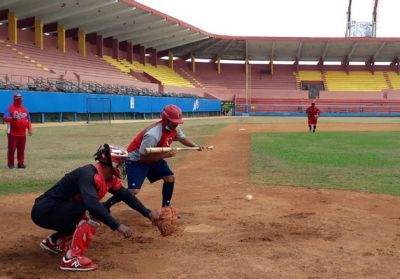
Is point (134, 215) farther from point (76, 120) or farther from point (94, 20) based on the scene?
point (94, 20)

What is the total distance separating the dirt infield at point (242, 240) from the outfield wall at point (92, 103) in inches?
971

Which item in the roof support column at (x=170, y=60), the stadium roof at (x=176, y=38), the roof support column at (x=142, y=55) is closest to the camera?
the stadium roof at (x=176, y=38)

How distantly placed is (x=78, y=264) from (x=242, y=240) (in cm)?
211

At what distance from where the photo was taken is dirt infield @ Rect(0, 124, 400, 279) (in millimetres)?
4793

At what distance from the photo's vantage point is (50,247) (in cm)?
540

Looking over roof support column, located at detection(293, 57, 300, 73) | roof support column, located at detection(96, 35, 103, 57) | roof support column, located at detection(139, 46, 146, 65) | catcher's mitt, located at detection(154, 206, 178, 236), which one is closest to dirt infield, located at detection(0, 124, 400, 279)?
catcher's mitt, located at detection(154, 206, 178, 236)

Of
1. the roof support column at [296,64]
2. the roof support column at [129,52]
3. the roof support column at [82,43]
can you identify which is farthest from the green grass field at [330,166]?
the roof support column at [296,64]

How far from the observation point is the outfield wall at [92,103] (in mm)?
32269

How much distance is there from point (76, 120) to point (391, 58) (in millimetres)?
56559

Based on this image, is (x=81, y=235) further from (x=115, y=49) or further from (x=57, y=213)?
(x=115, y=49)

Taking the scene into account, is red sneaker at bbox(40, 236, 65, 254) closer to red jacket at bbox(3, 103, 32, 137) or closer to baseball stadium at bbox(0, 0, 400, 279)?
baseball stadium at bbox(0, 0, 400, 279)

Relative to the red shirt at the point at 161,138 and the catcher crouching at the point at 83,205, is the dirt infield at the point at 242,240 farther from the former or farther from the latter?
the red shirt at the point at 161,138

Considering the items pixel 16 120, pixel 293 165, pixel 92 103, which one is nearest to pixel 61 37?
pixel 92 103

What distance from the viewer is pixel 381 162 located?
1378 cm
